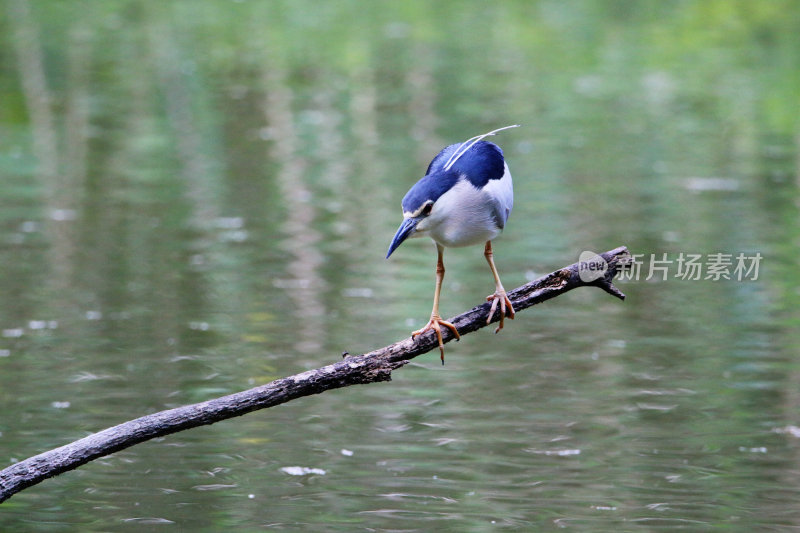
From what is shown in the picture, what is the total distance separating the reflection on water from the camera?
6.01 meters

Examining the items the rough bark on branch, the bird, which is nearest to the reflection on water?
the rough bark on branch

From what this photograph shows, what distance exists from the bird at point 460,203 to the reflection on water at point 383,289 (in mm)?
1579

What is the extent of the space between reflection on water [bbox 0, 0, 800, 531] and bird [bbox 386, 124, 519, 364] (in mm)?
1579

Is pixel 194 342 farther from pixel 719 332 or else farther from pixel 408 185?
pixel 408 185

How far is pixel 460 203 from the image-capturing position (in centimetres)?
452

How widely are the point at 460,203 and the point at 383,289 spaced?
4845 mm

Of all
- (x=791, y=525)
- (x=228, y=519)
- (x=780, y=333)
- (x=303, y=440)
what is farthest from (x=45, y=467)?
(x=780, y=333)

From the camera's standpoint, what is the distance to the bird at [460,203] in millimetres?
4414

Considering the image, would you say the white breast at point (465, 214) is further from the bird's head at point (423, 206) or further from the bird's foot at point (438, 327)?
the bird's foot at point (438, 327)

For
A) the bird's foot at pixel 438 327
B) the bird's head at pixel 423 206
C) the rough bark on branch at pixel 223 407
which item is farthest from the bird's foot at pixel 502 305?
the bird's head at pixel 423 206

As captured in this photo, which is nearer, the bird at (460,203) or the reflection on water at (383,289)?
the bird at (460,203)

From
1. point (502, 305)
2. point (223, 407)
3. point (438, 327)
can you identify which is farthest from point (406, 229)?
point (223, 407)

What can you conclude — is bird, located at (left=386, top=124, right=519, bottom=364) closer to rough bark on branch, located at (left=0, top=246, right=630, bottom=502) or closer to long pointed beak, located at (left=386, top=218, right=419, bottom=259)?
long pointed beak, located at (left=386, top=218, right=419, bottom=259)

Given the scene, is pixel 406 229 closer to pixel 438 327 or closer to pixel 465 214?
pixel 465 214
